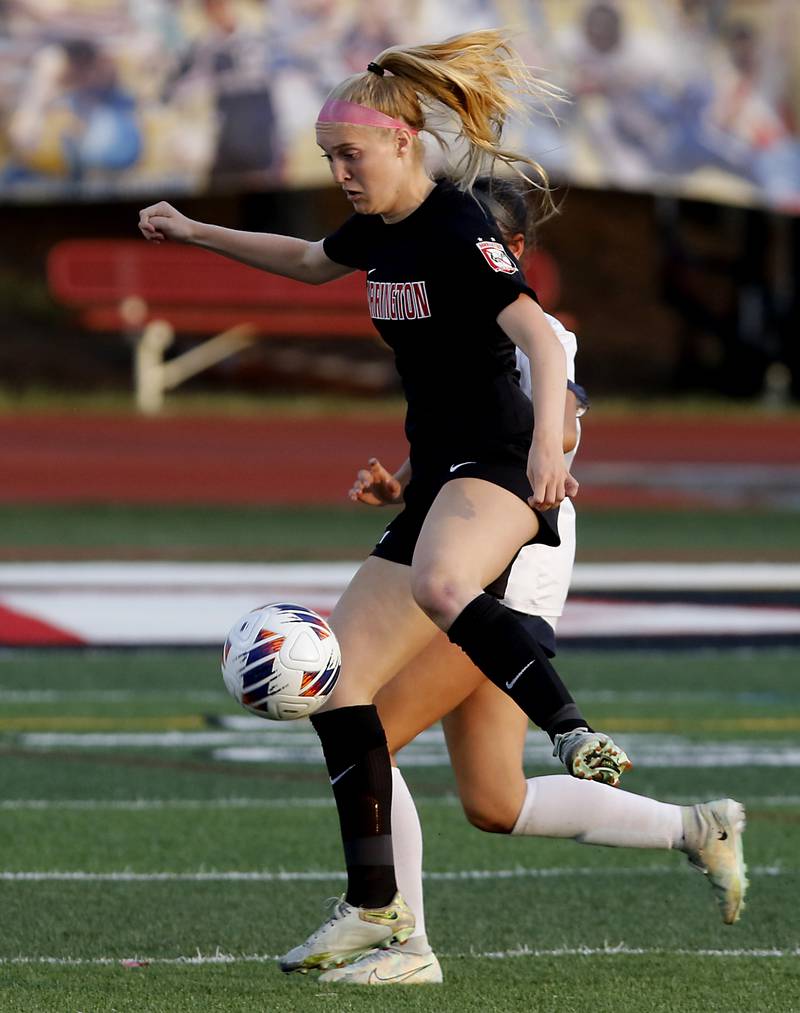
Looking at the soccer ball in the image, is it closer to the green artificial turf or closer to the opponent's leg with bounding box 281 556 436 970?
the opponent's leg with bounding box 281 556 436 970

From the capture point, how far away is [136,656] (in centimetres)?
992

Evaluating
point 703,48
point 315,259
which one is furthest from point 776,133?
point 315,259

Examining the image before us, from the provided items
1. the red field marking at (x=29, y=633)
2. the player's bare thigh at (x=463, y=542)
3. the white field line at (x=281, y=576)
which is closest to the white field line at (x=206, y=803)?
the player's bare thigh at (x=463, y=542)

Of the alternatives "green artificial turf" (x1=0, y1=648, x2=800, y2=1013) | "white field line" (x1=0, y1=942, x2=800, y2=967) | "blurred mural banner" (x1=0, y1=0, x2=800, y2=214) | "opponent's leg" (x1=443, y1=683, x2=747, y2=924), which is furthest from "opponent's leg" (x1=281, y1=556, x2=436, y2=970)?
"blurred mural banner" (x1=0, y1=0, x2=800, y2=214)

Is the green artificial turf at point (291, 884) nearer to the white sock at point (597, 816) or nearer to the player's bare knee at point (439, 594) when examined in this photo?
the white sock at point (597, 816)

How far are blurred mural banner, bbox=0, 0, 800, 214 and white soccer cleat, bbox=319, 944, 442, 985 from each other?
17192 mm

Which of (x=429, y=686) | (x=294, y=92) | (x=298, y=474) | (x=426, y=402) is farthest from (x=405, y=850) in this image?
(x=294, y=92)

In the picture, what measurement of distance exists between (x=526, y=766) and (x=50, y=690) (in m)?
2.62

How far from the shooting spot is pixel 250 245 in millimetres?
4906

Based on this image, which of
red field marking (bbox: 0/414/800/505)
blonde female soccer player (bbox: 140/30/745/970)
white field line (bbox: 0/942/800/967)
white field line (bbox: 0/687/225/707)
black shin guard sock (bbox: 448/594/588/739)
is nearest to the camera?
black shin guard sock (bbox: 448/594/588/739)

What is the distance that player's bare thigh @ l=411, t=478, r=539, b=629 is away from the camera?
4.18 m

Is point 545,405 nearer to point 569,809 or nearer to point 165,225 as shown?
point 569,809

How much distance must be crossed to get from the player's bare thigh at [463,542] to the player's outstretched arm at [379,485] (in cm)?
45

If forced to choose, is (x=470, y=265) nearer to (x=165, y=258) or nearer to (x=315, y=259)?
(x=315, y=259)
